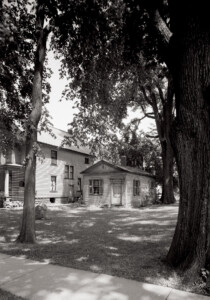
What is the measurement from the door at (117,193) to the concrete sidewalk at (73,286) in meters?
22.2

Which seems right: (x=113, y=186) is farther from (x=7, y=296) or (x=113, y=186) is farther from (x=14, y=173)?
(x=7, y=296)

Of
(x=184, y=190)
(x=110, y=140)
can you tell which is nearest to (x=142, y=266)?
(x=184, y=190)

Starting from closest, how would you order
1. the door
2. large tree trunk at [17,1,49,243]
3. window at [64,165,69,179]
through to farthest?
large tree trunk at [17,1,49,243]
the door
window at [64,165,69,179]

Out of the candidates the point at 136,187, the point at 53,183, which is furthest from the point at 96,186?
the point at 53,183

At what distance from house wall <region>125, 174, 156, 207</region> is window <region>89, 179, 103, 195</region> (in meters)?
3.25

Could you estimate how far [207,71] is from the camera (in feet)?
18.6

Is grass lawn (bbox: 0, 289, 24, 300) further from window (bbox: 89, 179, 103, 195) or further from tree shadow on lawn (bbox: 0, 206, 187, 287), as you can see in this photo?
window (bbox: 89, 179, 103, 195)

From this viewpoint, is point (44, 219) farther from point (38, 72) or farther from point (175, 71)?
point (175, 71)

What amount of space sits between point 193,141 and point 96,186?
2449 centimetres

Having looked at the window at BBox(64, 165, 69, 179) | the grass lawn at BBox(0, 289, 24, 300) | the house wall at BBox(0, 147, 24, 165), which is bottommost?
the grass lawn at BBox(0, 289, 24, 300)

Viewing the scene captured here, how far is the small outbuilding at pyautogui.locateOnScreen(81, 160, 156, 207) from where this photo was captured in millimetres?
27828

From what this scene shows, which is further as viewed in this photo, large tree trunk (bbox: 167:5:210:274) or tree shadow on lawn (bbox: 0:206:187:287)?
tree shadow on lawn (bbox: 0:206:187:287)

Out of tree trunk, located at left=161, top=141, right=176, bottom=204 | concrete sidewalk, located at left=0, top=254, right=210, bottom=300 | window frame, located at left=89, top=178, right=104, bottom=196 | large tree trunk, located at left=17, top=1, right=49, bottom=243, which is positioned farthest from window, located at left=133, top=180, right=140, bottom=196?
concrete sidewalk, located at left=0, top=254, right=210, bottom=300

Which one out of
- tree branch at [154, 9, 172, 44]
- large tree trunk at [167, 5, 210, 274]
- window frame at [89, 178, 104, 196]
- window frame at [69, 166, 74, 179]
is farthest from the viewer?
window frame at [69, 166, 74, 179]
